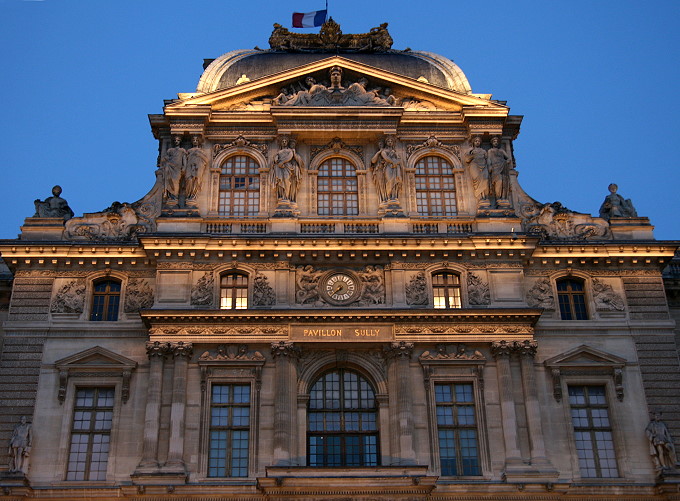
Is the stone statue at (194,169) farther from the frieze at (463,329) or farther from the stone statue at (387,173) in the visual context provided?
the frieze at (463,329)

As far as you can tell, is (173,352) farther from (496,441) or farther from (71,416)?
(496,441)

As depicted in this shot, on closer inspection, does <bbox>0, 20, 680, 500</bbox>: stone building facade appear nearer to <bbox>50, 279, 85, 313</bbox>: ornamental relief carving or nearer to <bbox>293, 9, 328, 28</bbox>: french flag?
<bbox>50, 279, 85, 313</bbox>: ornamental relief carving

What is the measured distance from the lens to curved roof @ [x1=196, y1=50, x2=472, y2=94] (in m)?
39.8

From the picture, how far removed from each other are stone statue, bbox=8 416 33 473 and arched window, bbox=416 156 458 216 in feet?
55.6

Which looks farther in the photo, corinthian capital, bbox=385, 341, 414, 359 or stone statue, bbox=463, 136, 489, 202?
stone statue, bbox=463, 136, 489, 202

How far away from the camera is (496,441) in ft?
103

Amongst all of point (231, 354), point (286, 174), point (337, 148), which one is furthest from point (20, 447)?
point (337, 148)

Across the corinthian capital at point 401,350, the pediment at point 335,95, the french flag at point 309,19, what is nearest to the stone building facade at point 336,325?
the corinthian capital at point 401,350

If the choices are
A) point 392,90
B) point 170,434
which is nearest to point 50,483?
point 170,434

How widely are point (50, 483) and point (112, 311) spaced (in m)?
6.62

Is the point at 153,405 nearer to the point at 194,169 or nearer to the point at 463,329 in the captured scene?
the point at 194,169

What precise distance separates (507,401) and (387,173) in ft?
33.7

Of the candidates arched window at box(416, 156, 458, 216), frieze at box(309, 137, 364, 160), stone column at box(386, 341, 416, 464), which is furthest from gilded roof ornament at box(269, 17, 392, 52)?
stone column at box(386, 341, 416, 464)

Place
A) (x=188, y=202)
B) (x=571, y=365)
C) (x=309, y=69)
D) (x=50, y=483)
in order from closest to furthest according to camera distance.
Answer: (x=50, y=483) < (x=571, y=365) < (x=188, y=202) < (x=309, y=69)
